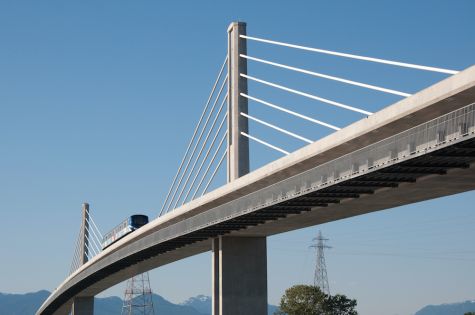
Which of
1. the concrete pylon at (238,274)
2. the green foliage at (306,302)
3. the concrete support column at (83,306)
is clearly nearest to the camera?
the concrete pylon at (238,274)

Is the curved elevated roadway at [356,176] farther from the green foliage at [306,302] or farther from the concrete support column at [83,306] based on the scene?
the concrete support column at [83,306]

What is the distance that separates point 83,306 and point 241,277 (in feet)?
207

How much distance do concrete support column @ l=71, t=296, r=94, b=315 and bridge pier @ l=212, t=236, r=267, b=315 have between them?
6145 centimetres

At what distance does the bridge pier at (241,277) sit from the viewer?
181 feet

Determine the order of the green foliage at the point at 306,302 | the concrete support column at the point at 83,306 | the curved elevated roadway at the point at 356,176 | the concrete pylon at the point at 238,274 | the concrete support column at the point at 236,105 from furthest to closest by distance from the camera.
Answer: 1. the concrete support column at the point at 83,306
2. the green foliage at the point at 306,302
3. the concrete pylon at the point at 238,274
4. the concrete support column at the point at 236,105
5. the curved elevated roadway at the point at 356,176

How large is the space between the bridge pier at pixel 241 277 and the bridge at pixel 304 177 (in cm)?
6

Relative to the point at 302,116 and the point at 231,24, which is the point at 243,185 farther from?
the point at 231,24

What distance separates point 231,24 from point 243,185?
11.5m

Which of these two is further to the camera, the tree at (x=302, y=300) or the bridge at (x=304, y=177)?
the tree at (x=302, y=300)

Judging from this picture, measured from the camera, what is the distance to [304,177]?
3838cm

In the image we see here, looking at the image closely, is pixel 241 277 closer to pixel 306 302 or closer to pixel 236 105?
pixel 236 105

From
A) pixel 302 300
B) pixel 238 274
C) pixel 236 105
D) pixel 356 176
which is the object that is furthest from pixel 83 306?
pixel 356 176

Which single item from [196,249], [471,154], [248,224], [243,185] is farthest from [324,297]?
[471,154]

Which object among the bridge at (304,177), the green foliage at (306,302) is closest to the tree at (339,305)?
the green foliage at (306,302)
